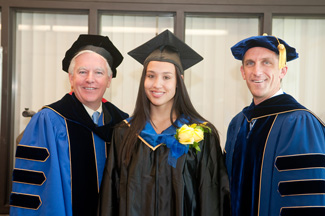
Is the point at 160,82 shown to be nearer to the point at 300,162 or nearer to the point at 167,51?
the point at 167,51

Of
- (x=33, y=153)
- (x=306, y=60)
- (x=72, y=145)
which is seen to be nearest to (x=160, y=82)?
(x=72, y=145)

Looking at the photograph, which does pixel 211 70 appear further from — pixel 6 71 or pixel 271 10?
pixel 6 71

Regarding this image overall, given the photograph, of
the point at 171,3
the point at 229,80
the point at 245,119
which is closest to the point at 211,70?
the point at 229,80

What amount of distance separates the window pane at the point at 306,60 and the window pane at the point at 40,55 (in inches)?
114

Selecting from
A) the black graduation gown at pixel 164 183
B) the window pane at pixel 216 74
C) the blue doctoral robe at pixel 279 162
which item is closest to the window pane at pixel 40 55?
the window pane at pixel 216 74

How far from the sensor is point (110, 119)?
264cm

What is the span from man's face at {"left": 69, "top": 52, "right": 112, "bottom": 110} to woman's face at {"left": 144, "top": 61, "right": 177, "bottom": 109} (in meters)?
0.47

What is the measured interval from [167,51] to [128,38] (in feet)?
7.20

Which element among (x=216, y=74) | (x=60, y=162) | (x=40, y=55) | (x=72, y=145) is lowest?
(x=60, y=162)

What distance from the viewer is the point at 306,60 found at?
4398 millimetres

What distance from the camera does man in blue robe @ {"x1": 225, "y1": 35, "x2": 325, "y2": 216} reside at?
6.66 feet

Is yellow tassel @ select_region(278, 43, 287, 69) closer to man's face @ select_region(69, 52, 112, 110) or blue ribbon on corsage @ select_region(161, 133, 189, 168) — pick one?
blue ribbon on corsage @ select_region(161, 133, 189, 168)

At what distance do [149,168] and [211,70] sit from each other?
8.54ft

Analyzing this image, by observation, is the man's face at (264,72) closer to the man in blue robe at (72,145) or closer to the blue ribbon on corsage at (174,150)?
the blue ribbon on corsage at (174,150)
